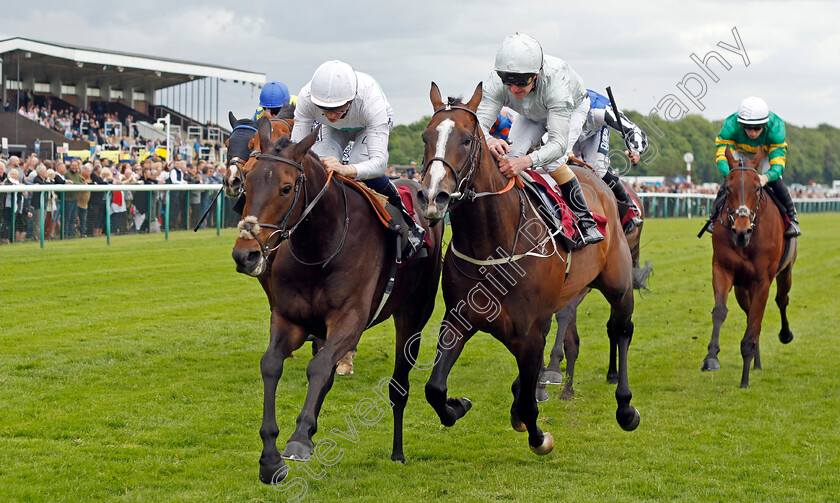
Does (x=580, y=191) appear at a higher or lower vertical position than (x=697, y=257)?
higher

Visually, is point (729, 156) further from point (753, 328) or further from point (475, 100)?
point (475, 100)

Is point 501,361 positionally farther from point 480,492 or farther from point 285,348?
point 285,348

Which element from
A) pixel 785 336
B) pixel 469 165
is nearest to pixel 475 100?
pixel 469 165

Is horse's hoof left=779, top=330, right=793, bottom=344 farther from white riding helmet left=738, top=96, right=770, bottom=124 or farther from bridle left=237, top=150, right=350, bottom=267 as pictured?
bridle left=237, top=150, right=350, bottom=267

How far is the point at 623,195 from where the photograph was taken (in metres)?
7.44

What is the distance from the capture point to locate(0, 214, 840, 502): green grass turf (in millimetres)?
4688

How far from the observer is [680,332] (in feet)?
33.1

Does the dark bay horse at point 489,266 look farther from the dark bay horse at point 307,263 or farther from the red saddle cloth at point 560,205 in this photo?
the dark bay horse at point 307,263

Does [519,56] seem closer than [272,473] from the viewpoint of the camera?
No

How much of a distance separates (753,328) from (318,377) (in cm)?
488

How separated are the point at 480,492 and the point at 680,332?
6.08 m

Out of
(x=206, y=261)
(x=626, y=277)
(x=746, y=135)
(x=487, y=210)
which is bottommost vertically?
(x=206, y=261)

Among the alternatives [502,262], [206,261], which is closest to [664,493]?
[502,262]

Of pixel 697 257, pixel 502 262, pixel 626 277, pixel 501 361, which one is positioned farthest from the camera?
pixel 697 257
